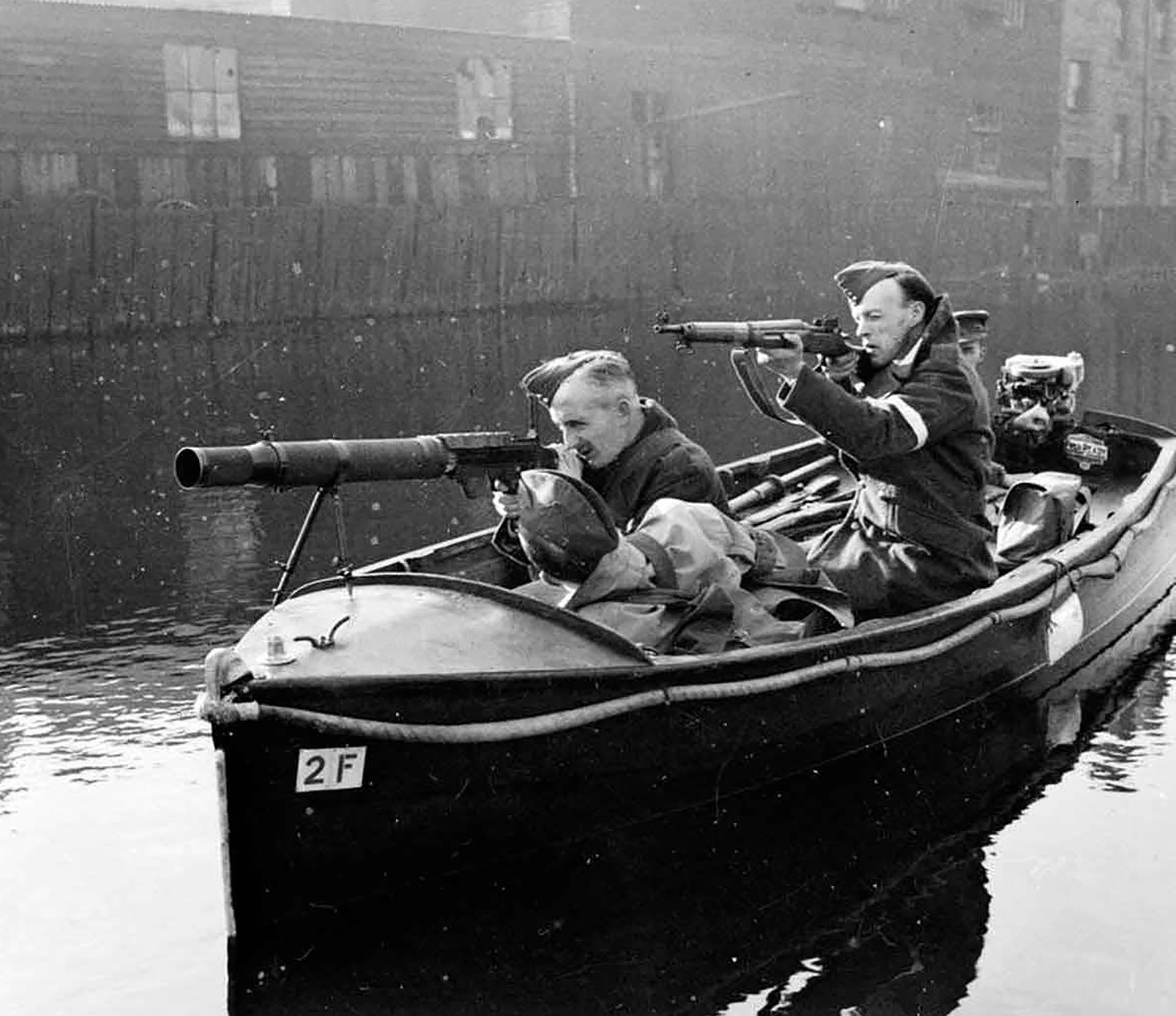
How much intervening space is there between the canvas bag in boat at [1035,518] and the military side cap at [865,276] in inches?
77.4

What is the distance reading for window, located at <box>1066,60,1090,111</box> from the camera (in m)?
45.6

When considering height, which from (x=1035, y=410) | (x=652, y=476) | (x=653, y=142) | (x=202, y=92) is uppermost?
(x=202, y=92)

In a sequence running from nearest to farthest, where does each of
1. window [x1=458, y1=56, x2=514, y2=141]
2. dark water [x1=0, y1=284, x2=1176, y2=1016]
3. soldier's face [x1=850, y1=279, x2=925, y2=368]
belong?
dark water [x1=0, y1=284, x2=1176, y2=1016], soldier's face [x1=850, y1=279, x2=925, y2=368], window [x1=458, y1=56, x2=514, y2=141]

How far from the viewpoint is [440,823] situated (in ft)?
17.8

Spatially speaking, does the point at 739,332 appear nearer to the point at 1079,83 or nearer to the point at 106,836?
the point at 106,836

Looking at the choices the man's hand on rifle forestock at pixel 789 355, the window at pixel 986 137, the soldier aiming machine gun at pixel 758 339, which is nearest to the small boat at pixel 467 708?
the soldier aiming machine gun at pixel 758 339

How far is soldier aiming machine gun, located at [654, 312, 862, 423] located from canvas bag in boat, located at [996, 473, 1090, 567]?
6.39 feet

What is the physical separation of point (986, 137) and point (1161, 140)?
8395 millimetres

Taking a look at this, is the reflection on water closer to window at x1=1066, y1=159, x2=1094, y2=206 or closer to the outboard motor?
the outboard motor

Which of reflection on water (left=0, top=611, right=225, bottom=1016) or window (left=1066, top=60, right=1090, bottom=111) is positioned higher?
window (left=1066, top=60, right=1090, bottom=111)

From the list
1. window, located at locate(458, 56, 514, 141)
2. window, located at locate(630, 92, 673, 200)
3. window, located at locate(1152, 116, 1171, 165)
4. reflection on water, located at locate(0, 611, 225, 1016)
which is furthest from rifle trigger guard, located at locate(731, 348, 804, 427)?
window, located at locate(1152, 116, 1171, 165)

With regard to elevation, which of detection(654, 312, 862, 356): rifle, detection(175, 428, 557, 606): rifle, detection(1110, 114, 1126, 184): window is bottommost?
detection(175, 428, 557, 606): rifle

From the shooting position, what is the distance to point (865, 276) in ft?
22.7

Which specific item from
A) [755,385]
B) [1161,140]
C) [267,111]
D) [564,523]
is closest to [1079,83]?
[1161,140]
